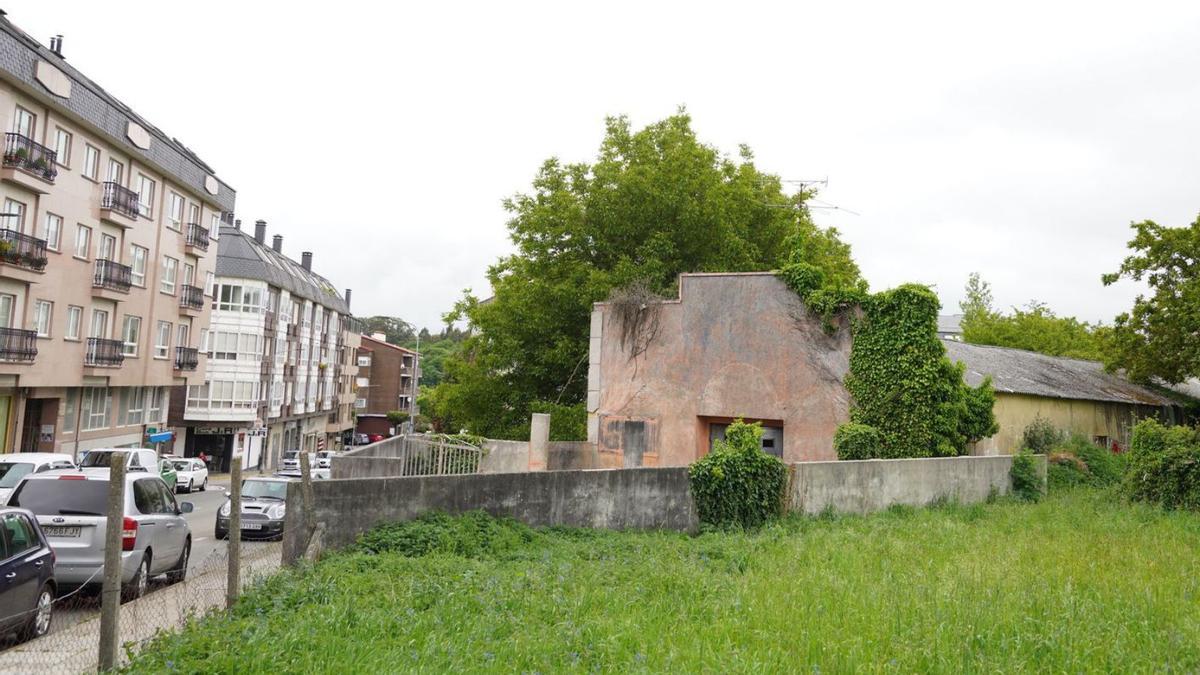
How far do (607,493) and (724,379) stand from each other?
8036 mm

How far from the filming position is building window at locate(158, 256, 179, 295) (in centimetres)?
4069

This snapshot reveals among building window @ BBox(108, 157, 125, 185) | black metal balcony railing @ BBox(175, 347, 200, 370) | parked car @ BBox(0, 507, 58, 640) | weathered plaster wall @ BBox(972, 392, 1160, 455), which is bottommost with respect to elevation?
parked car @ BBox(0, 507, 58, 640)

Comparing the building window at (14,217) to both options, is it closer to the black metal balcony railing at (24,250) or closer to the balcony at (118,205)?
the black metal balcony railing at (24,250)

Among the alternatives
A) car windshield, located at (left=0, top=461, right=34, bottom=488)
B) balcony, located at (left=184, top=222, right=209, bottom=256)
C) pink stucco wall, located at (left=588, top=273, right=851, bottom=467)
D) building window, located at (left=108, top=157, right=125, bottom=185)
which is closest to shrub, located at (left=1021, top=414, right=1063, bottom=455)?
pink stucco wall, located at (left=588, top=273, right=851, bottom=467)

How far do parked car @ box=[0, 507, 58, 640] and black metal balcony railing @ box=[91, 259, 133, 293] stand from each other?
28486mm

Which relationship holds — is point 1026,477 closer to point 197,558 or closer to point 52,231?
point 197,558

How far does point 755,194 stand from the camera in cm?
3344

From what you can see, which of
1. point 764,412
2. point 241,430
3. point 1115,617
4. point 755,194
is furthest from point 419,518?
point 241,430

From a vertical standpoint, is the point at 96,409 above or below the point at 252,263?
below

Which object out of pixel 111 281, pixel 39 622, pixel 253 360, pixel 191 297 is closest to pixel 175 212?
pixel 191 297

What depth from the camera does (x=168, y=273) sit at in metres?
41.4

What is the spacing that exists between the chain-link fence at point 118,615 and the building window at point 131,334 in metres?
27.2

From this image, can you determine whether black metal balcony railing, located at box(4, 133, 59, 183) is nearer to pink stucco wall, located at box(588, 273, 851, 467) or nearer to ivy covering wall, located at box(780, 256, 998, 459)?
pink stucco wall, located at box(588, 273, 851, 467)

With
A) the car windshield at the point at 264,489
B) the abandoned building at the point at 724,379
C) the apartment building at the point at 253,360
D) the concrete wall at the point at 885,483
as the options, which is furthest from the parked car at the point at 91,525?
the apartment building at the point at 253,360
